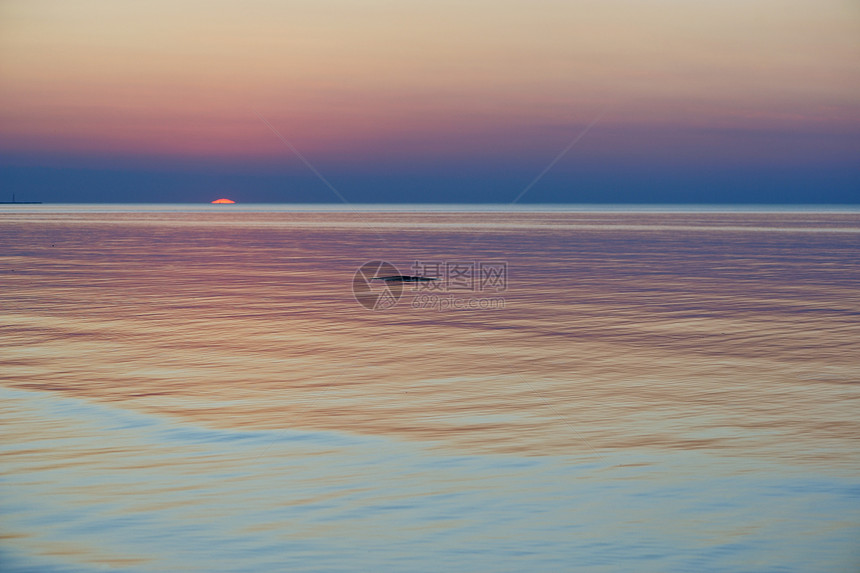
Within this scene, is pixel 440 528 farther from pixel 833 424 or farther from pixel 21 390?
pixel 21 390

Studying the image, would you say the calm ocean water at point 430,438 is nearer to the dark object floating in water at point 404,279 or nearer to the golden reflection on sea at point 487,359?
the golden reflection on sea at point 487,359

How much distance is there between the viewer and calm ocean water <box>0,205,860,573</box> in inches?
326

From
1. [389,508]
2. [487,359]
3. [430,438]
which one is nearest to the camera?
[389,508]

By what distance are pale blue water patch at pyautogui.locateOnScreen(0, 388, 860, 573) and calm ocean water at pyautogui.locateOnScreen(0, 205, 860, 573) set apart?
0.12 feet

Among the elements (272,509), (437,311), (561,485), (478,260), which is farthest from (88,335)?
(478,260)

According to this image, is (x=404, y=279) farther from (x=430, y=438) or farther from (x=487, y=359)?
(x=430, y=438)

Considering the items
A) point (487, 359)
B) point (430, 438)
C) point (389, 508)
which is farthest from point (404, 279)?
point (389, 508)

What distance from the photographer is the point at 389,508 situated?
30.0ft

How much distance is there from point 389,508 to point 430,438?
2.58 metres

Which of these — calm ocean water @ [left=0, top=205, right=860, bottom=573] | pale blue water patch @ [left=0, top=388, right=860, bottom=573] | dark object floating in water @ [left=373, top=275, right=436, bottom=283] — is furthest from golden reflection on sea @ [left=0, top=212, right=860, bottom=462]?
dark object floating in water @ [left=373, top=275, right=436, bottom=283]

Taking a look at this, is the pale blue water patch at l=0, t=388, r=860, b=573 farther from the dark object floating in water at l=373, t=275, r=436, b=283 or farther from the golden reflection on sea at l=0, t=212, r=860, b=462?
the dark object floating in water at l=373, t=275, r=436, b=283

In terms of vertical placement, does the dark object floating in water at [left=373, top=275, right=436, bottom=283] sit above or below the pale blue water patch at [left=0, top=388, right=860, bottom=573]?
above

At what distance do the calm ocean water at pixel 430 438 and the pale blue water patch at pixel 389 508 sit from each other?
4 cm

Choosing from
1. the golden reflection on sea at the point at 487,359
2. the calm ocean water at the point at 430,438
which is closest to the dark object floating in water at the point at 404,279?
the golden reflection on sea at the point at 487,359
